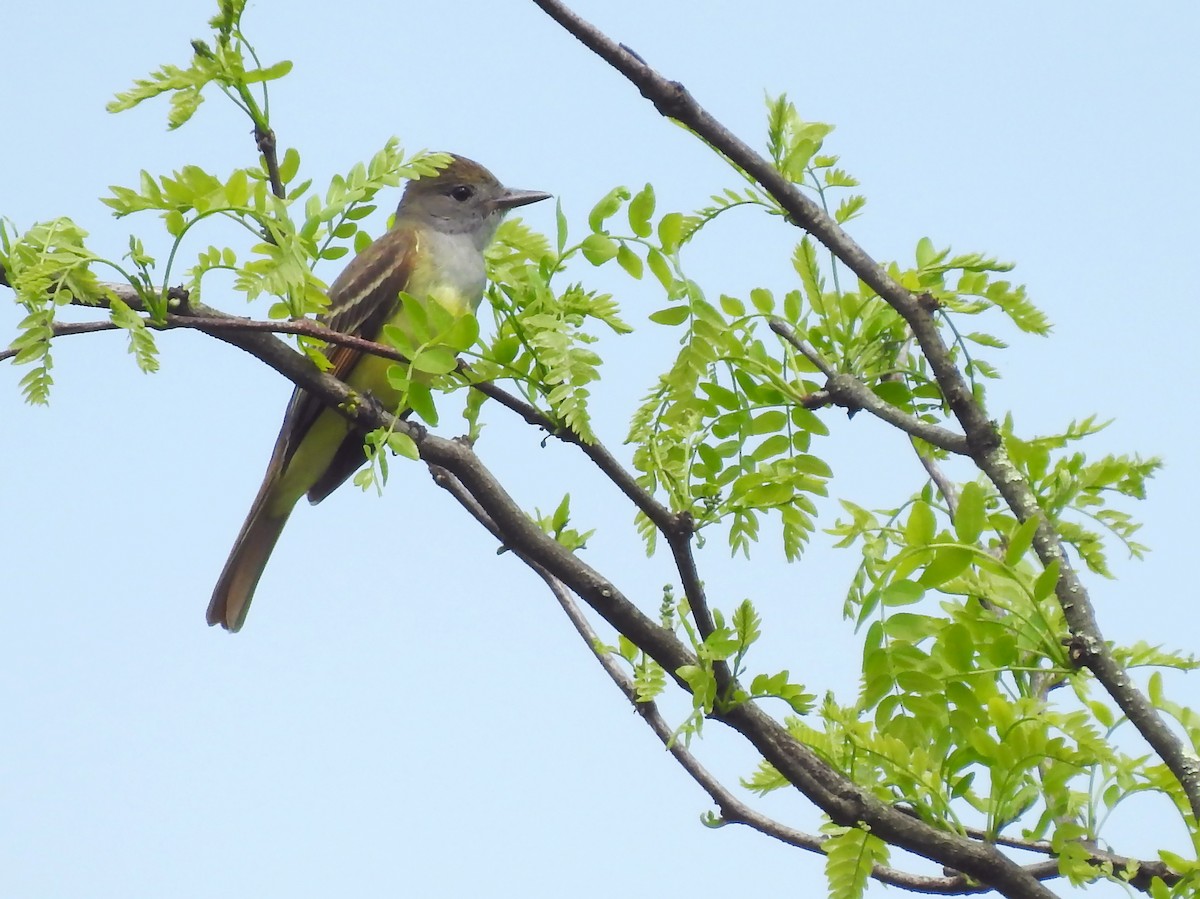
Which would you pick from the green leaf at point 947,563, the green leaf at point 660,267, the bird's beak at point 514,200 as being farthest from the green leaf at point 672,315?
the bird's beak at point 514,200

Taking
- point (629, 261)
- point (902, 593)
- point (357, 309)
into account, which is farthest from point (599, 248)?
point (357, 309)

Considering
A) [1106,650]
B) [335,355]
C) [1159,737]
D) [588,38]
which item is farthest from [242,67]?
[335,355]

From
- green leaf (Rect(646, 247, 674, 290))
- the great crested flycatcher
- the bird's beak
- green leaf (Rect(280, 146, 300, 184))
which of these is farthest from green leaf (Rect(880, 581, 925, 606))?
the bird's beak

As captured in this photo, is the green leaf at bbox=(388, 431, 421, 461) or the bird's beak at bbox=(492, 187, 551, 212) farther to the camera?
the bird's beak at bbox=(492, 187, 551, 212)

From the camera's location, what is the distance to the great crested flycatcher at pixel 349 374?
552 cm

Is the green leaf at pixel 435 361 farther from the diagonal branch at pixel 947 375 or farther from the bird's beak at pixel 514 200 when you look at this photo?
the bird's beak at pixel 514 200

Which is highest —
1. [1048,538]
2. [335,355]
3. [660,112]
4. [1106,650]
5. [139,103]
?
[335,355]

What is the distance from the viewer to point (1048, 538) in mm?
2520

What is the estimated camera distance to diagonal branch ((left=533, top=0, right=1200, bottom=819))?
229 centimetres

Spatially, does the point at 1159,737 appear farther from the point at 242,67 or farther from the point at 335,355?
the point at 335,355

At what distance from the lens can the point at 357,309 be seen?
221 inches

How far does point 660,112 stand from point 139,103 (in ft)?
3.42

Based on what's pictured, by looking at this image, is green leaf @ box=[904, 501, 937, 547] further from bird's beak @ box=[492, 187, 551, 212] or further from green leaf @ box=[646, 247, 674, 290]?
bird's beak @ box=[492, 187, 551, 212]

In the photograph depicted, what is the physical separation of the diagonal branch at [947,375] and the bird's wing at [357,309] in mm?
3101
